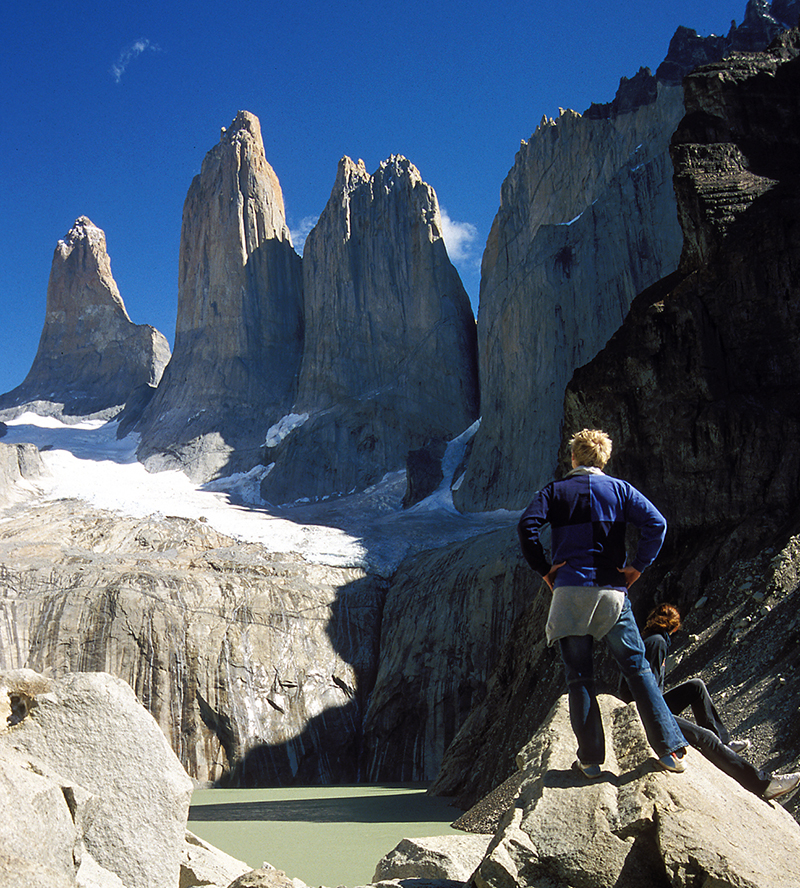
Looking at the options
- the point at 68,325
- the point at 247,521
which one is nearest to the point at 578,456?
the point at 247,521

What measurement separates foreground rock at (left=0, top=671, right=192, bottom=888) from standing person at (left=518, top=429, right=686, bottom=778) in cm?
235

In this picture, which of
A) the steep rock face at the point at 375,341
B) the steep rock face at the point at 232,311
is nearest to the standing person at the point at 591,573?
the steep rock face at the point at 375,341

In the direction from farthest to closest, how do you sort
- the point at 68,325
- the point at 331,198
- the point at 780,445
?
the point at 68,325
the point at 331,198
the point at 780,445

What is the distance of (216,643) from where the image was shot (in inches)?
1070

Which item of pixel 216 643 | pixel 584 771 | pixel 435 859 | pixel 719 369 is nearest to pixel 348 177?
pixel 216 643

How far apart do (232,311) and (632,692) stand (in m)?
51.1

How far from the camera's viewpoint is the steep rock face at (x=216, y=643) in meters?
25.6

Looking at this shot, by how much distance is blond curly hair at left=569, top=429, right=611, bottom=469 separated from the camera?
4555mm

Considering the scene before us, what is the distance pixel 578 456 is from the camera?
A: 458cm

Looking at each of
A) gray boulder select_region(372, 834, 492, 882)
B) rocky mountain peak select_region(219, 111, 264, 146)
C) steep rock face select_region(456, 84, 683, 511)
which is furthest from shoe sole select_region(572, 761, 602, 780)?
rocky mountain peak select_region(219, 111, 264, 146)

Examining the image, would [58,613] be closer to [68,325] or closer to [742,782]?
[742,782]

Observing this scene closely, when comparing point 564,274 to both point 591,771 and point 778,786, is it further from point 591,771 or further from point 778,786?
point 591,771

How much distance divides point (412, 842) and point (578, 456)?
10.9 ft

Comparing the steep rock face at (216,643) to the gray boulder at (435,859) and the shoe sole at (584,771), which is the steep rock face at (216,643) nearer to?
the gray boulder at (435,859)
